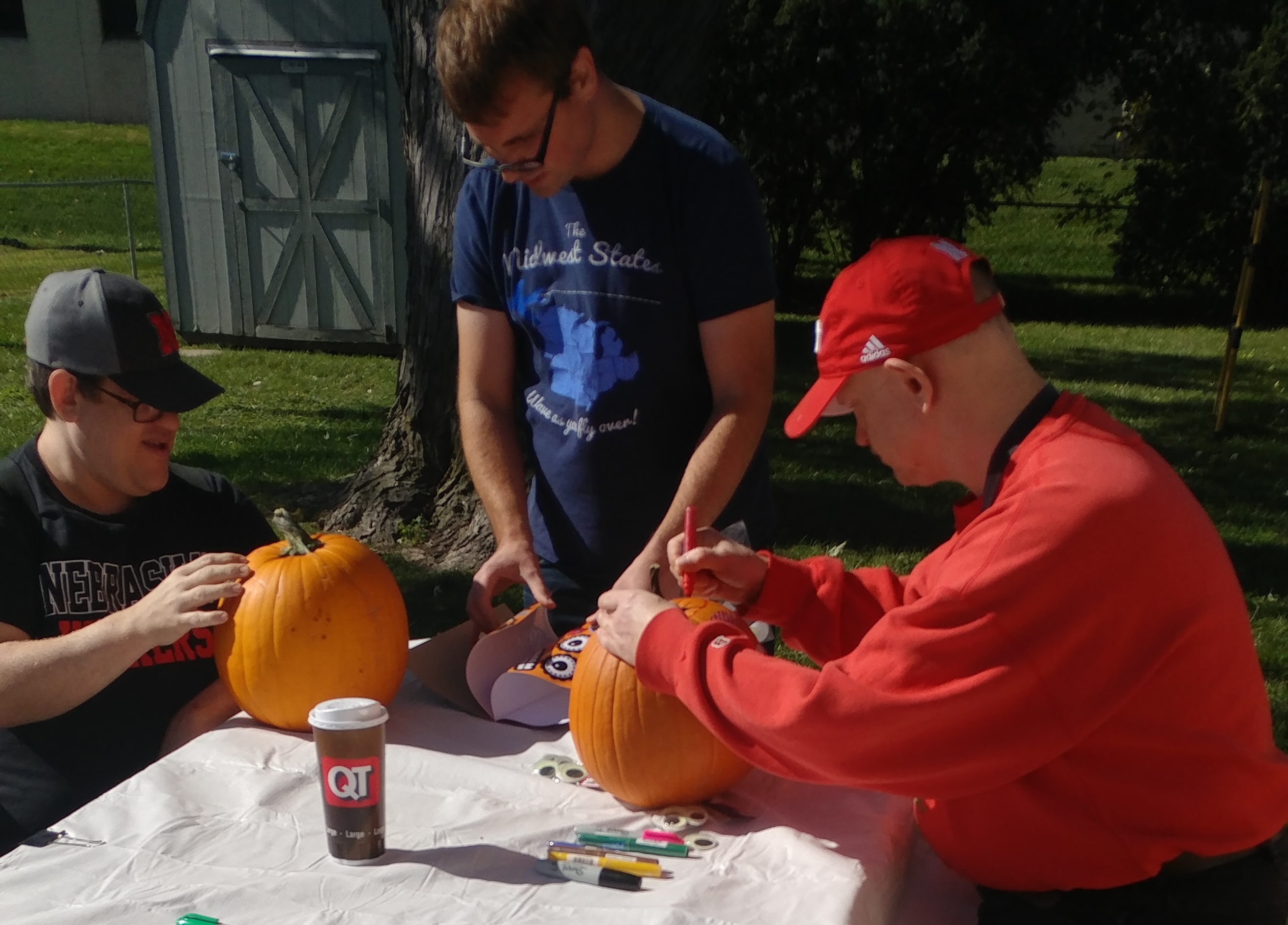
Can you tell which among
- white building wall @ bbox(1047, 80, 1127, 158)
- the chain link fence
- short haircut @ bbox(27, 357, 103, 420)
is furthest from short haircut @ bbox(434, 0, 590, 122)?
white building wall @ bbox(1047, 80, 1127, 158)

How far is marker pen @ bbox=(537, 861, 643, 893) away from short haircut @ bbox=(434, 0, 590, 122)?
136 cm

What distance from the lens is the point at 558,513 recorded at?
2.97 metres

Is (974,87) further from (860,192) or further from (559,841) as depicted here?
(559,841)

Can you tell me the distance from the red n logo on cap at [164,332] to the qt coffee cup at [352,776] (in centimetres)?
99

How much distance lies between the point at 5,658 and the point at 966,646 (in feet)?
5.55

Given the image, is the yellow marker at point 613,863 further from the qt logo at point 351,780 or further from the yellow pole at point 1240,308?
the yellow pole at point 1240,308

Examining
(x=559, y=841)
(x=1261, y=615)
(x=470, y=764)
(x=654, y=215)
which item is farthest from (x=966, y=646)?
(x=1261, y=615)

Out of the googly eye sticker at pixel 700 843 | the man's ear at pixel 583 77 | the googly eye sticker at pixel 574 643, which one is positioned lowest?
the googly eye sticker at pixel 700 843

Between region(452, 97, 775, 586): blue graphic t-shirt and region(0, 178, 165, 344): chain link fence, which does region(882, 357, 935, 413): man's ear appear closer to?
region(452, 97, 775, 586): blue graphic t-shirt

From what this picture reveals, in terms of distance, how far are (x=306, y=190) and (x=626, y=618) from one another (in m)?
10.8

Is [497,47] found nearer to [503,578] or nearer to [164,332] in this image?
[164,332]

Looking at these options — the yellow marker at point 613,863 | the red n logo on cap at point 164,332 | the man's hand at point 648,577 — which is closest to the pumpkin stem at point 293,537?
the red n logo on cap at point 164,332

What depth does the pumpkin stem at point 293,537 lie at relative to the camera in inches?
98.6

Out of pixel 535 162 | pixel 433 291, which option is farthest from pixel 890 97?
pixel 535 162
